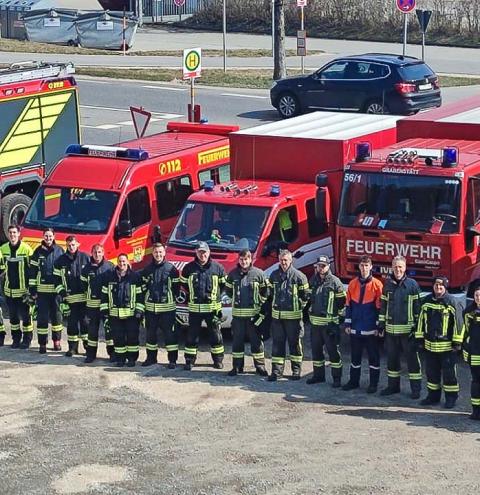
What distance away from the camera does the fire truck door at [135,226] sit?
54.1ft

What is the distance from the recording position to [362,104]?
97.3 ft

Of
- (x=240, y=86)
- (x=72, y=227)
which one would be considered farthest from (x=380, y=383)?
(x=240, y=86)

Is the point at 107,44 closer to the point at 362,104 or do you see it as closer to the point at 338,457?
the point at 362,104

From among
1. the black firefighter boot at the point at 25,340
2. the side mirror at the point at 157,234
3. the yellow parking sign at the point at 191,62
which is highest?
the yellow parking sign at the point at 191,62

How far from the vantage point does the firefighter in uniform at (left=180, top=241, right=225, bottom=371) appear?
568 inches

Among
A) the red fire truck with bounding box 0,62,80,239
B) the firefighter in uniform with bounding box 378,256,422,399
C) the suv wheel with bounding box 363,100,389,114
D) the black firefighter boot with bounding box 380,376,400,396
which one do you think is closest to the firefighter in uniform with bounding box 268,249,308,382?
the firefighter in uniform with bounding box 378,256,422,399

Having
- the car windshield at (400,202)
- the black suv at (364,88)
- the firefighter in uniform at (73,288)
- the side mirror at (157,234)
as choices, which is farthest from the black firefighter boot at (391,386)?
the black suv at (364,88)

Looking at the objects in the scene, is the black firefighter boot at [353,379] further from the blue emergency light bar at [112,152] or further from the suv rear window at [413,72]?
the suv rear window at [413,72]

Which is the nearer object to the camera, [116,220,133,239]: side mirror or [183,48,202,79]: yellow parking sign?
[116,220,133,239]: side mirror

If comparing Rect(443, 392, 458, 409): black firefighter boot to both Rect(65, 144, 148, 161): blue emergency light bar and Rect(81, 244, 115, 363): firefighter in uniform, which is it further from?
Rect(65, 144, 148, 161): blue emergency light bar

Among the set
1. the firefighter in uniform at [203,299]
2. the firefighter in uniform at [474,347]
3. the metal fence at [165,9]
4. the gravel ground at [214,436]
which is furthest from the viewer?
the metal fence at [165,9]

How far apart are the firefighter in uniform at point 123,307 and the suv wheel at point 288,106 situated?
16.6 meters

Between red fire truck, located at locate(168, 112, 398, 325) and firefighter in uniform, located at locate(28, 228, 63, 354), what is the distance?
58.5 inches

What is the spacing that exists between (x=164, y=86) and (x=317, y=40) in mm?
13623
